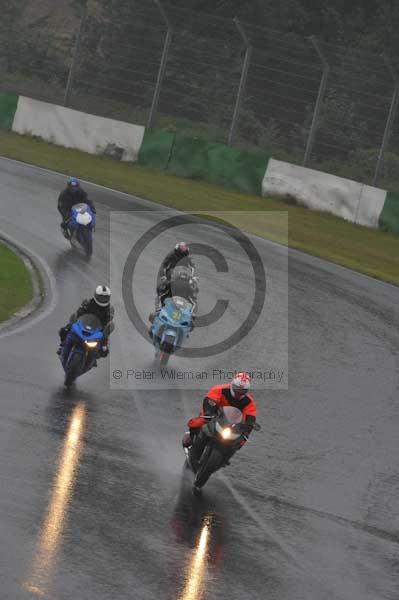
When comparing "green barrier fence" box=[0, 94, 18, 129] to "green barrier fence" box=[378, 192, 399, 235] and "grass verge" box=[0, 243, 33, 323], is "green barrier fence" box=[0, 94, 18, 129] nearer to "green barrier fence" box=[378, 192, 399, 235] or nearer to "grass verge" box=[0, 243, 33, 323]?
"green barrier fence" box=[378, 192, 399, 235]

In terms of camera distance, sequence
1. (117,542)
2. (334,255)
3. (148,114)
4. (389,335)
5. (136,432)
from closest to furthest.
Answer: (117,542)
(136,432)
(389,335)
(334,255)
(148,114)

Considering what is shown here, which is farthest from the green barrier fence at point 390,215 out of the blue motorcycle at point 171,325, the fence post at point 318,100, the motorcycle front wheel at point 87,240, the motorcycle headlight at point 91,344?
the motorcycle headlight at point 91,344

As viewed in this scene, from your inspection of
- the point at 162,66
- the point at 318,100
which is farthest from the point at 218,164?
the point at 162,66

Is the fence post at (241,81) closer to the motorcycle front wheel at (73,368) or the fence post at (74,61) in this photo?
the fence post at (74,61)

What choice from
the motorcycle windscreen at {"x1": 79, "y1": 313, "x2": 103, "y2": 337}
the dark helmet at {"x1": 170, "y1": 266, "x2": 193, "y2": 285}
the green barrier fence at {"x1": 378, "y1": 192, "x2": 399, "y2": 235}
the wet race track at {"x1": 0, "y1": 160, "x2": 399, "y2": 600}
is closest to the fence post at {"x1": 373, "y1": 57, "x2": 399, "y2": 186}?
the green barrier fence at {"x1": 378, "y1": 192, "x2": 399, "y2": 235}

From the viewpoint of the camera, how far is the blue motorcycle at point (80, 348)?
1523 cm

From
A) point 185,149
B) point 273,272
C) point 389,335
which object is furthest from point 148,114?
point 389,335

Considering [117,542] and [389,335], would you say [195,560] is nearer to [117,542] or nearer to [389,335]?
[117,542]

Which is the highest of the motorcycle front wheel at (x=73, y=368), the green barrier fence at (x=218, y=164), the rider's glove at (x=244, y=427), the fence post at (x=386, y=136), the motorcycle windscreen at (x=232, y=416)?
the fence post at (x=386, y=136)

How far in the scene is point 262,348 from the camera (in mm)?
19141

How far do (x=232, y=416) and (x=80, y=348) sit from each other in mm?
3717

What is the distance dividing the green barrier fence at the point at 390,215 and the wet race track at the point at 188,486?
12735 millimetres

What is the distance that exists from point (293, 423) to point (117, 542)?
5.83m

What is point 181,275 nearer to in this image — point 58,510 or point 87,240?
point 87,240
